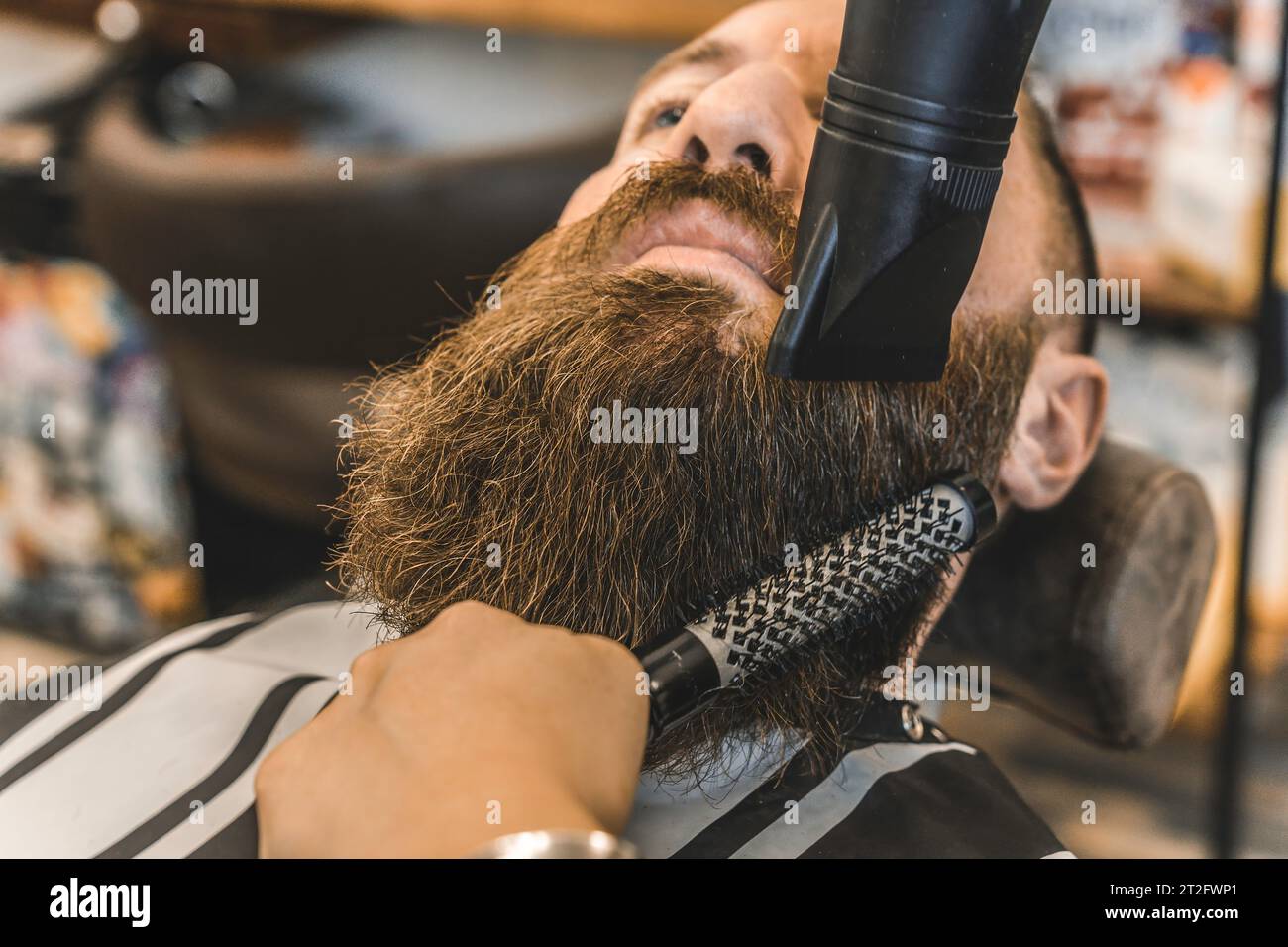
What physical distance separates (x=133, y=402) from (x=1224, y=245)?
1601 mm

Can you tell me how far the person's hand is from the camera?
495mm

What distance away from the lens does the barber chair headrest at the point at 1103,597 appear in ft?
3.34

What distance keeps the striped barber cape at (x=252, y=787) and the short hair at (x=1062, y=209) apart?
1.37 ft

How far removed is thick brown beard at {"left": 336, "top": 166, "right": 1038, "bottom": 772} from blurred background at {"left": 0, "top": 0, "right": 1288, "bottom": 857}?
510 mm

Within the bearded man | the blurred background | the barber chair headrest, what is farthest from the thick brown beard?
the blurred background

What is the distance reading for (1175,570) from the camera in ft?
3.42

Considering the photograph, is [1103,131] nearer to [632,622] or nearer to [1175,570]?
[1175,570]

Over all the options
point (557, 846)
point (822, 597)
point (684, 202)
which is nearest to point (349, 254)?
point (684, 202)

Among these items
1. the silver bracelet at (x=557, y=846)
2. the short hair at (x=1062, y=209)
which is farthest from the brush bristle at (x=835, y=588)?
the short hair at (x=1062, y=209)

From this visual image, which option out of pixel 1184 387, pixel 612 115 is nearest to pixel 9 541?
pixel 612 115

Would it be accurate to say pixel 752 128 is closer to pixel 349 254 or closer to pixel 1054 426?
pixel 1054 426

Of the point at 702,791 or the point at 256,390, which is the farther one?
the point at 256,390

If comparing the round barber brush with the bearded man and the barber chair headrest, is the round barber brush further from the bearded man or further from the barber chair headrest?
the barber chair headrest

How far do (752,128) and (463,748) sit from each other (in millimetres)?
523
